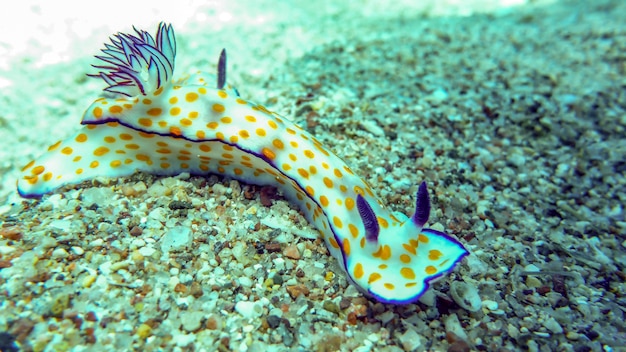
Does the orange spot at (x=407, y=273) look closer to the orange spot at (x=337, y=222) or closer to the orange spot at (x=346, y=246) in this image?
the orange spot at (x=346, y=246)

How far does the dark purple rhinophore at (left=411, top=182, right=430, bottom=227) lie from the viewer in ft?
7.29

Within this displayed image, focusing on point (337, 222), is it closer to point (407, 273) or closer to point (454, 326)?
point (407, 273)

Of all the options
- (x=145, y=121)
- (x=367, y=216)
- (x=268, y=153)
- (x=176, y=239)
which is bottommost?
(x=176, y=239)

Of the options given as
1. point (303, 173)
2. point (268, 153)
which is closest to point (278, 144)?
point (268, 153)

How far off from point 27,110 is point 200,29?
2.41m

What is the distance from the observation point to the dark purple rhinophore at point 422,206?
222 cm

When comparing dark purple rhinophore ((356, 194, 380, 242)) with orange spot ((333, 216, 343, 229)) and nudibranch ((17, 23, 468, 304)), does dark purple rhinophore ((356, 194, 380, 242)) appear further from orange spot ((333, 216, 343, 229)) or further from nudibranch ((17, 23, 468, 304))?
orange spot ((333, 216, 343, 229))

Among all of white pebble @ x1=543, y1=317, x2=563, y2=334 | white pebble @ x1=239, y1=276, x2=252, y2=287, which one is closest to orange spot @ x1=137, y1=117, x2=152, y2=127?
white pebble @ x1=239, y1=276, x2=252, y2=287

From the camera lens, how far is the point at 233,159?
2924 mm

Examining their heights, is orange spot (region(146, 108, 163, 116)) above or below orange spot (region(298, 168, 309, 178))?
above

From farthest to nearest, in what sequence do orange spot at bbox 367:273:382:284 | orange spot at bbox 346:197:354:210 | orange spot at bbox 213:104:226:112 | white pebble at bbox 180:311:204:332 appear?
1. orange spot at bbox 213:104:226:112
2. orange spot at bbox 346:197:354:210
3. orange spot at bbox 367:273:382:284
4. white pebble at bbox 180:311:204:332

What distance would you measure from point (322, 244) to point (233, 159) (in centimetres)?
81

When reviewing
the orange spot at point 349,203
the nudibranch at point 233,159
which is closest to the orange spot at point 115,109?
the nudibranch at point 233,159

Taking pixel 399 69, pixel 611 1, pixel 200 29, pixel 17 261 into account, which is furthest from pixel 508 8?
pixel 17 261
